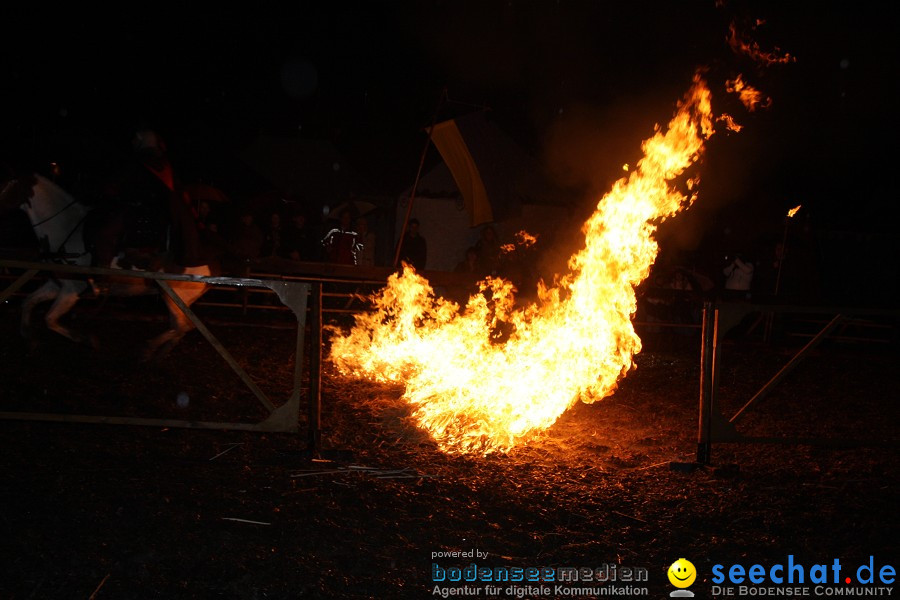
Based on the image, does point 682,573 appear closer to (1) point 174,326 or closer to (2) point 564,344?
→ (2) point 564,344

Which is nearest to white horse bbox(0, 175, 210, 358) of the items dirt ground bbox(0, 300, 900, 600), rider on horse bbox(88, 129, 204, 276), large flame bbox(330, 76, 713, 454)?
rider on horse bbox(88, 129, 204, 276)

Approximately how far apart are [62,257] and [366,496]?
5.79m

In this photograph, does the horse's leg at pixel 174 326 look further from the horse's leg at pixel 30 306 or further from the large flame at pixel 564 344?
the large flame at pixel 564 344

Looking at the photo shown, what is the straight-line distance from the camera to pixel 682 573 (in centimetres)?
404

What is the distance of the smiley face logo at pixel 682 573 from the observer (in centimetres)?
395

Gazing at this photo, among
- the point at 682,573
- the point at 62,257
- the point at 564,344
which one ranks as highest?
the point at 62,257

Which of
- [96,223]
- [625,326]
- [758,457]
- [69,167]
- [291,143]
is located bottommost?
[758,457]

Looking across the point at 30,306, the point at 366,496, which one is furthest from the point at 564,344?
the point at 30,306

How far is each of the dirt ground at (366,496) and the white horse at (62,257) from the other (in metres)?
0.47

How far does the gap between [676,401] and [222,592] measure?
6326mm

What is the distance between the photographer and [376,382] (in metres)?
8.50

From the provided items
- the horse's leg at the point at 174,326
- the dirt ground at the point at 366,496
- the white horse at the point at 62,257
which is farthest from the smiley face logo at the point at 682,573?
the white horse at the point at 62,257

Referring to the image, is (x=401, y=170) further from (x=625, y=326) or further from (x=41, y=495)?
(x=41, y=495)

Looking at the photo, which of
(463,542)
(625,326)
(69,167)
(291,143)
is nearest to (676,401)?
(625,326)
